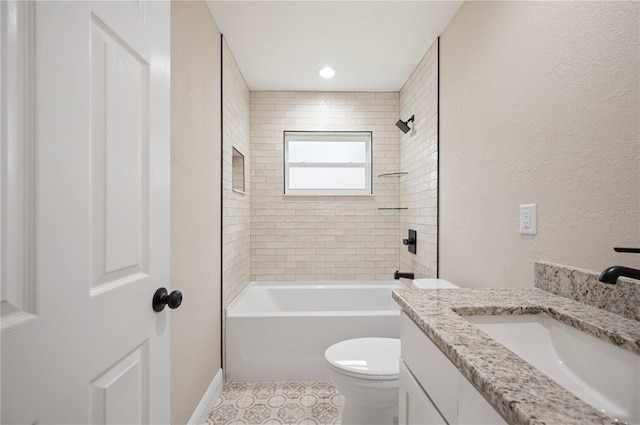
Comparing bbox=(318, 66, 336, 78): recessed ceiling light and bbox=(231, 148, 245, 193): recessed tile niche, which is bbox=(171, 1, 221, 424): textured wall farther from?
bbox=(318, 66, 336, 78): recessed ceiling light

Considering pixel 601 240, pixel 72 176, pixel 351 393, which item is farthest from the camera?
pixel 351 393

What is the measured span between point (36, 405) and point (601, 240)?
1468 mm

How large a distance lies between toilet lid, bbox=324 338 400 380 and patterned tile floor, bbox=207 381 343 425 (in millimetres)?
438

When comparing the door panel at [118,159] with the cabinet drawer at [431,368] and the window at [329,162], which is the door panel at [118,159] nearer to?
the cabinet drawer at [431,368]

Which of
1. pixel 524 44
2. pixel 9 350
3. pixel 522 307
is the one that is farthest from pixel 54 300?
pixel 524 44

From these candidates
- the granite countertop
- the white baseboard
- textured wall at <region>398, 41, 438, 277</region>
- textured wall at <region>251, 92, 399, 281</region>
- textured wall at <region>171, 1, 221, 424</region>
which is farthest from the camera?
textured wall at <region>251, 92, 399, 281</region>

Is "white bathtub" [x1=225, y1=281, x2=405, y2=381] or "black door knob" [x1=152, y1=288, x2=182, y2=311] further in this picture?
"white bathtub" [x1=225, y1=281, x2=405, y2=381]

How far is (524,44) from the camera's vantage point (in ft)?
4.44

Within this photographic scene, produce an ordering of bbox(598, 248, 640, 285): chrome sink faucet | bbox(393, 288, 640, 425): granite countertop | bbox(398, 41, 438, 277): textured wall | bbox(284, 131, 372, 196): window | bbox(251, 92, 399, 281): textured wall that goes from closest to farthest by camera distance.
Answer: bbox(393, 288, 640, 425): granite countertop < bbox(598, 248, 640, 285): chrome sink faucet < bbox(398, 41, 438, 277): textured wall < bbox(251, 92, 399, 281): textured wall < bbox(284, 131, 372, 196): window

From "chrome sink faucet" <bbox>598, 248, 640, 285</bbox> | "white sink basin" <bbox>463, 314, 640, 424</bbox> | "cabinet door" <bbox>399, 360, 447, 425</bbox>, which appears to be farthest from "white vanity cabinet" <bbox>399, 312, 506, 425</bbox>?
"chrome sink faucet" <bbox>598, 248, 640, 285</bbox>

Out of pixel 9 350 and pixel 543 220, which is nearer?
pixel 9 350

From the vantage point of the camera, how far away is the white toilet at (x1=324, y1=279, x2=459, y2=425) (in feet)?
5.01

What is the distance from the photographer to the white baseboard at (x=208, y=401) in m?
1.70

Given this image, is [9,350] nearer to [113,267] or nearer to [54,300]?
[54,300]
